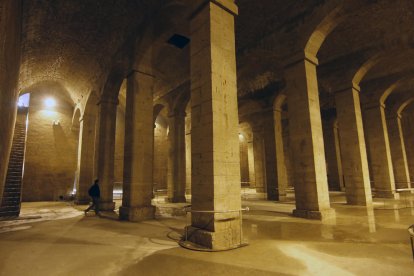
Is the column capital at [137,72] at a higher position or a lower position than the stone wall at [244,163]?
higher

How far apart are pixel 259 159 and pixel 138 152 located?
60.9ft

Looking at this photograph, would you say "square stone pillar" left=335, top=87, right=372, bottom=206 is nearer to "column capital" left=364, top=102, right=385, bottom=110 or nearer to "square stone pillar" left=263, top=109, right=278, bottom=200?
"column capital" left=364, top=102, right=385, bottom=110

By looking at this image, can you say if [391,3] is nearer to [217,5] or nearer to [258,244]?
[217,5]

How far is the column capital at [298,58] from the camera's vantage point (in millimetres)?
9633

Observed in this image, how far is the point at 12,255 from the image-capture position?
5047 millimetres

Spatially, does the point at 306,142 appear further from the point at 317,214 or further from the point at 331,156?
the point at 331,156

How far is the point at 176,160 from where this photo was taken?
17.1 m

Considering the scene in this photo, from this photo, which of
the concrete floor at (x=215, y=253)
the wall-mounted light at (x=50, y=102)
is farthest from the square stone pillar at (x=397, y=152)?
the wall-mounted light at (x=50, y=102)

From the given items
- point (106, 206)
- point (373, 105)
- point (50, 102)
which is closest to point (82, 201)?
point (106, 206)

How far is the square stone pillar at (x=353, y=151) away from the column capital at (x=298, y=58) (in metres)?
4.42

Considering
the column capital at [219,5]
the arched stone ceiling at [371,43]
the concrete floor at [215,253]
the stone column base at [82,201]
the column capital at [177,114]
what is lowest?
the concrete floor at [215,253]

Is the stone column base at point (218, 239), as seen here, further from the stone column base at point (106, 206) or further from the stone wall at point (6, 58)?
the stone column base at point (106, 206)

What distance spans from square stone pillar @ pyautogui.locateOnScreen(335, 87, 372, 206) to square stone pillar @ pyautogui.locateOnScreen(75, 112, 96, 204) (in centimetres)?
1538

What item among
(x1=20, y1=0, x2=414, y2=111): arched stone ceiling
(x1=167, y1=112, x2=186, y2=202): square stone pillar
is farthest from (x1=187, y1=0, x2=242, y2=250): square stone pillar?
(x1=167, y1=112, x2=186, y2=202): square stone pillar
